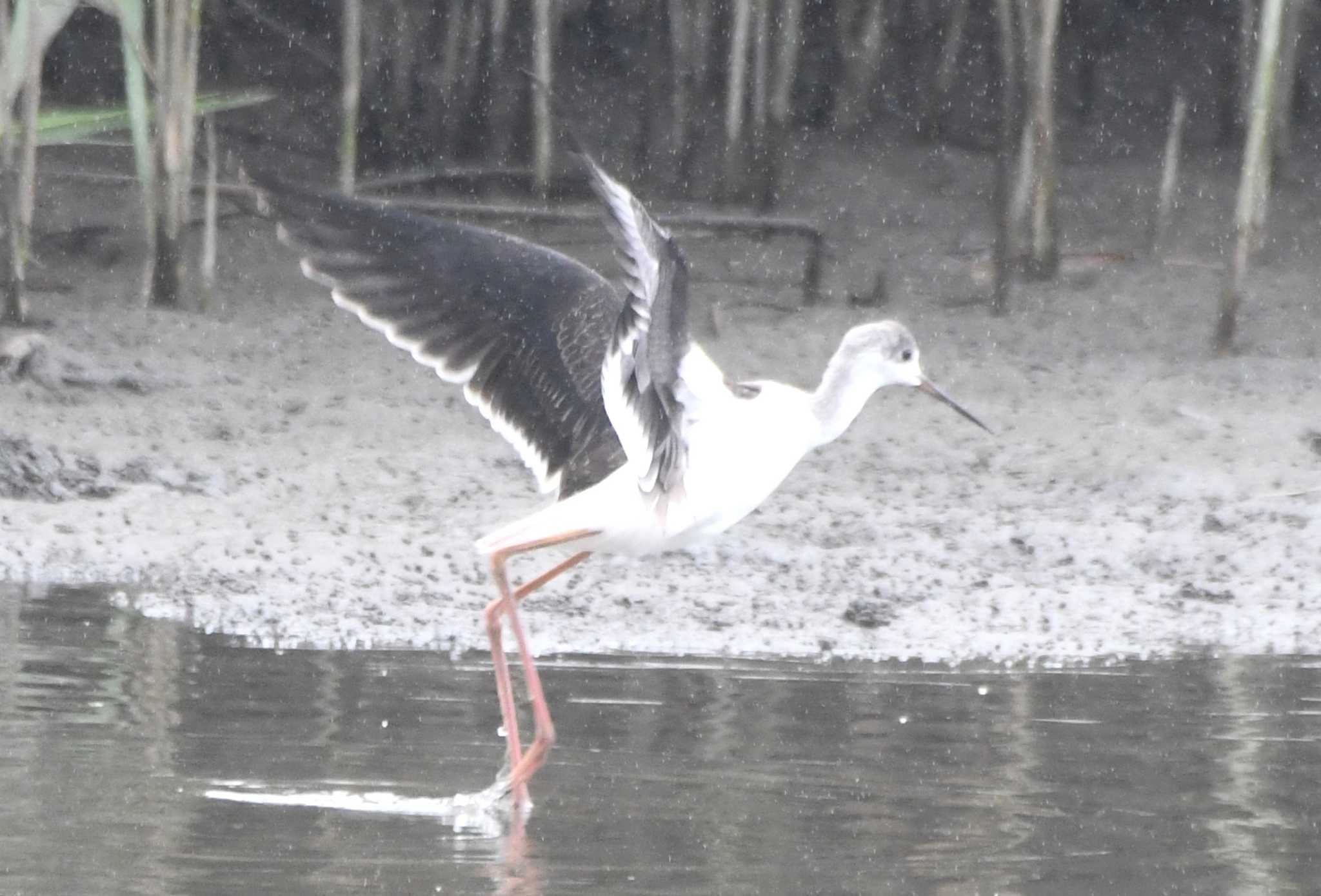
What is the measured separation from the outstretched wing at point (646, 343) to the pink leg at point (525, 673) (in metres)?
0.42

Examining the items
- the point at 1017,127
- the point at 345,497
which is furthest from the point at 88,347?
the point at 1017,127

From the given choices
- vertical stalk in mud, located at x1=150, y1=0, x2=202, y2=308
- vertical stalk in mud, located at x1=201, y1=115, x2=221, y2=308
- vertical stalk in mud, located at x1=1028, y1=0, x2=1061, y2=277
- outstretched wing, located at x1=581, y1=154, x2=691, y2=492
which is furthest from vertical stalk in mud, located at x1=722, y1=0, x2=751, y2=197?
outstretched wing, located at x1=581, y1=154, x2=691, y2=492

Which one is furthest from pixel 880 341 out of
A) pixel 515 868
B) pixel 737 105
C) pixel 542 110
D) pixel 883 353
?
pixel 542 110

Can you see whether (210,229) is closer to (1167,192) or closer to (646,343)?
(1167,192)

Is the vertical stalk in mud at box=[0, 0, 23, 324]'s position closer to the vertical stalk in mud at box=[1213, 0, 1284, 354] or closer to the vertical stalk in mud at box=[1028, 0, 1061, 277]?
the vertical stalk in mud at box=[1028, 0, 1061, 277]

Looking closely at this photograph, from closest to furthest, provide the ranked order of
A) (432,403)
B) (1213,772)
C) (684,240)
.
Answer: (1213,772)
(432,403)
(684,240)

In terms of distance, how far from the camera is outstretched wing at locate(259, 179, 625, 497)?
554cm

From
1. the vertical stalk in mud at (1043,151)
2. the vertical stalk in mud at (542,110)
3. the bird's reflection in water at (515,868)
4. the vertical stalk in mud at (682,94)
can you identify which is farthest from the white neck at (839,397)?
the vertical stalk in mud at (682,94)

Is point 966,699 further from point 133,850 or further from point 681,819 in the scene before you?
point 133,850

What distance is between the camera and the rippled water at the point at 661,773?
13.9 feet

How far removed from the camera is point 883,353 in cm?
567

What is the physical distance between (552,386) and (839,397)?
2.31ft

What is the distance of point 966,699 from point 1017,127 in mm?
5001

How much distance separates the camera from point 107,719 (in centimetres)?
532
